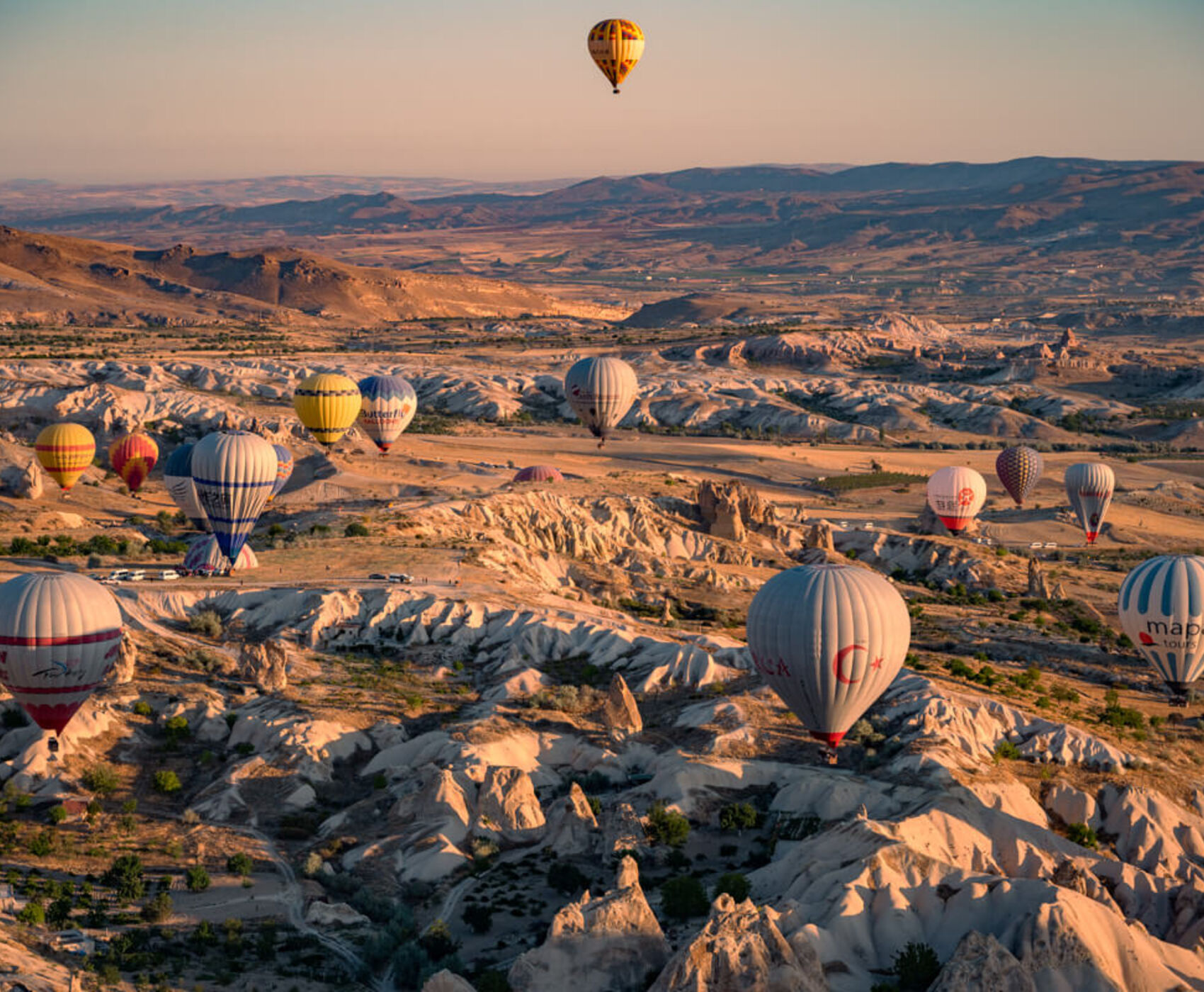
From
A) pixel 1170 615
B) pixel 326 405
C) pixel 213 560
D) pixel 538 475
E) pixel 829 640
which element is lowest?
pixel 538 475

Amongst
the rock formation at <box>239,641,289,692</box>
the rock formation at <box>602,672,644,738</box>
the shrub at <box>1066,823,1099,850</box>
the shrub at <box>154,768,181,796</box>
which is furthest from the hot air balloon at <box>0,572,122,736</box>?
the shrub at <box>1066,823,1099,850</box>

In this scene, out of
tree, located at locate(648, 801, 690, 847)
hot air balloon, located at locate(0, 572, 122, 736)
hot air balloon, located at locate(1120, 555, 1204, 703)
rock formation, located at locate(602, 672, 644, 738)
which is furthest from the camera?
hot air balloon, located at locate(1120, 555, 1204, 703)

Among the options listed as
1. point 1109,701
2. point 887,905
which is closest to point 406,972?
point 887,905

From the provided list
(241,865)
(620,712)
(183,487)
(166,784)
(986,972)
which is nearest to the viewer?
(986,972)

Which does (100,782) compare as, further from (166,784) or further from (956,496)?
(956,496)

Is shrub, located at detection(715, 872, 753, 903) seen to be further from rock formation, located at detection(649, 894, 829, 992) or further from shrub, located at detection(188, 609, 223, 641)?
shrub, located at detection(188, 609, 223, 641)

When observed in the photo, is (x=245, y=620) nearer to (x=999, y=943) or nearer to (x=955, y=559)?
(x=999, y=943)

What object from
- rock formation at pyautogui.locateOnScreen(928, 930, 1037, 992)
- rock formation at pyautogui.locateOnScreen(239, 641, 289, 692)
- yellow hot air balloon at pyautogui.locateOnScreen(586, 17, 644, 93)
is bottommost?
rock formation at pyautogui.locateOnScreen(239, 641, 289, 692)

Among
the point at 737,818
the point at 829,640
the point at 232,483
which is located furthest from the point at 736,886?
the point at 232,483
